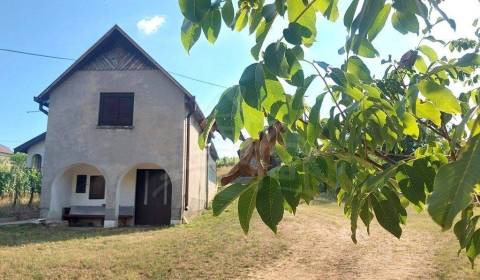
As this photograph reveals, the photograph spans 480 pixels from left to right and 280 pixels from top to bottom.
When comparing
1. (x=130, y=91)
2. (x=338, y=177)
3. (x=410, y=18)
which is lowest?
(x=338, y=177)

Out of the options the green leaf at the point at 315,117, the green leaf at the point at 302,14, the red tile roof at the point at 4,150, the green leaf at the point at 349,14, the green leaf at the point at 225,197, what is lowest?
the green leaf at the point at 225,197

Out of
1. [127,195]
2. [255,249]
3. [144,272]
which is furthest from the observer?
[127,195]

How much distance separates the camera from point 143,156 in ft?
54.3

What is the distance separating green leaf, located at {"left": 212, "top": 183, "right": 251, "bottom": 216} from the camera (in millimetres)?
1046

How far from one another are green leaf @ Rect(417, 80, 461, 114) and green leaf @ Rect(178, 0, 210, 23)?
64 cm

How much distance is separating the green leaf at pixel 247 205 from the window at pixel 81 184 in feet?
61.4

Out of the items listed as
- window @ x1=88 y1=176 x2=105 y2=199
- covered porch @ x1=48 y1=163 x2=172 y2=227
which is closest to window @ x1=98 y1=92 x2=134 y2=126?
covered porch @ x1=48 y1=163 x2=172 y2=227

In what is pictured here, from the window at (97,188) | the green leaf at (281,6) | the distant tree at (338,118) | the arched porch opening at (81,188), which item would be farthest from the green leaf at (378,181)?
the window at (97,188)

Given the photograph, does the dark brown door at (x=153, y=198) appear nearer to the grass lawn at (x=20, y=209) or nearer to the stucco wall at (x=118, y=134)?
the stucco wall at (x=118, y=134)

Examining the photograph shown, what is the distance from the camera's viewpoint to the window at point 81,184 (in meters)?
18.5

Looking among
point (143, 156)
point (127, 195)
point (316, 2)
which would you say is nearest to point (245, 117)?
point (316, 2)

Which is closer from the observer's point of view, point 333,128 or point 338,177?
point 333,128

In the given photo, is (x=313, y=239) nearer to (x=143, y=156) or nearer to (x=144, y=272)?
(x=144, y=272)

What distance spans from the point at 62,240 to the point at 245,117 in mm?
13546
